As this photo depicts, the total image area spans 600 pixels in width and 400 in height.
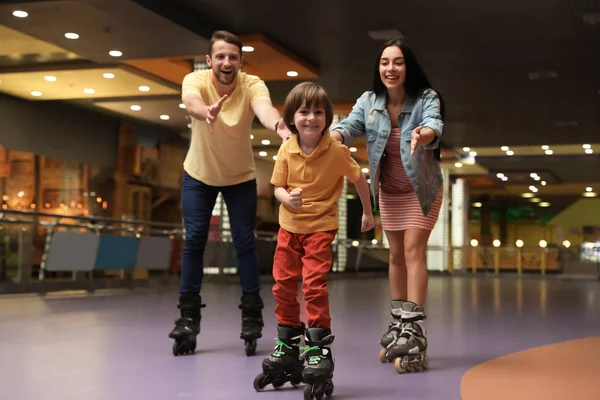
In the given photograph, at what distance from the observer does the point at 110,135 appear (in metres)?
16.8

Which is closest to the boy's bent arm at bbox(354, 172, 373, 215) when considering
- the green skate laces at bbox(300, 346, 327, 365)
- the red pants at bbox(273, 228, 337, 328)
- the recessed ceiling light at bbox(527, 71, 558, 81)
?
the red pants at bbox(273, 228, 337, 328)

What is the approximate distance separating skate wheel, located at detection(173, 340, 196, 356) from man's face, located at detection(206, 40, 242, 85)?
122cm

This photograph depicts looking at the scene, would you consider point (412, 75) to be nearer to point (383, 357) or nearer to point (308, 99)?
point (308, 99)

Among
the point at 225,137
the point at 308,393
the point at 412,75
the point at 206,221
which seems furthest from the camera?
the point at 206,221

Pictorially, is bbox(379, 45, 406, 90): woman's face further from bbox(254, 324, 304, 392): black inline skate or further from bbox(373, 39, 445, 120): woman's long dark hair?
bbox(254, 324, 304, 392): black inline skate

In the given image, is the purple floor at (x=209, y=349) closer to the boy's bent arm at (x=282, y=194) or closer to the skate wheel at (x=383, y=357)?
the skate wheel at (x=383, y=357)

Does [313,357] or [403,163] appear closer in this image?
[313,357]

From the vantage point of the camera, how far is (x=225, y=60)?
3553mm

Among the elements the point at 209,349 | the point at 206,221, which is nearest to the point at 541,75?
the point at 206,221

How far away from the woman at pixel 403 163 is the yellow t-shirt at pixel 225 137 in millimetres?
494

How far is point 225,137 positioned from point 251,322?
34.9 inches

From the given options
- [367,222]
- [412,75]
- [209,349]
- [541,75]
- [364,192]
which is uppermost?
[541,75]

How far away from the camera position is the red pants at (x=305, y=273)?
2.69 metres

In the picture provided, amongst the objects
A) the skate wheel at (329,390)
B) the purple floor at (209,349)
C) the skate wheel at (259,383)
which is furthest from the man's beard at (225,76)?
the skate wheel at (329,390)
